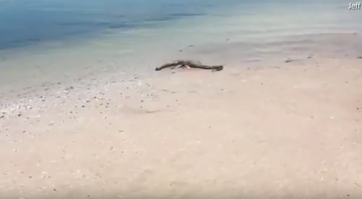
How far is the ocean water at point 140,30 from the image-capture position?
769 cm

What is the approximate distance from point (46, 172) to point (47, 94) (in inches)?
89.6

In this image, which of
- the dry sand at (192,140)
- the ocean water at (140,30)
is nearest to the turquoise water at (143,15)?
the ocean water at (140,30)

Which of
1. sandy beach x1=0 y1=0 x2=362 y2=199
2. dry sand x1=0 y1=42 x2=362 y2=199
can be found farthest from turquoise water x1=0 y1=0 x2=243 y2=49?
dry sand x1=0 y1=42 x2=362 y2=199

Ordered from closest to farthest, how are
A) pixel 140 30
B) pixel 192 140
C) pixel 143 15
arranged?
pixel 192 140 → pixel 140 30 → pixel 143 15

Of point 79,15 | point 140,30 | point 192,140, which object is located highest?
point 79,15

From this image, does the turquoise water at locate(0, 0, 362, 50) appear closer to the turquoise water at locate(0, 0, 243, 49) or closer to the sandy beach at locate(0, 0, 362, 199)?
the turquoise water at locate(0, 0, 243, 49)

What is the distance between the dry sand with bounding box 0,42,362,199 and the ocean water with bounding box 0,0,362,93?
1660 millimetres

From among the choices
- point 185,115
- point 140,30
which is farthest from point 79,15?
point 185,115

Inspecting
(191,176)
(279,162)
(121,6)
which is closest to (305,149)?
(279,162)

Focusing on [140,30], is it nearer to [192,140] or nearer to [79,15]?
[79,15]

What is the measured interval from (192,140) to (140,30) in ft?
19.8

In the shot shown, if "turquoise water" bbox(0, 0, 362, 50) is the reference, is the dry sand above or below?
below

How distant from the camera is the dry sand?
3.62 m

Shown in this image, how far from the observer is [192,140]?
4.29m
